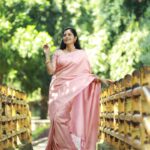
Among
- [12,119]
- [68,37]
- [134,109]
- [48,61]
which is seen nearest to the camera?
[134,109]

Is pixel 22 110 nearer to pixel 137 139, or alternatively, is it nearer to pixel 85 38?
pixel 137 139

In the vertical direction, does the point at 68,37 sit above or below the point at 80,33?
below

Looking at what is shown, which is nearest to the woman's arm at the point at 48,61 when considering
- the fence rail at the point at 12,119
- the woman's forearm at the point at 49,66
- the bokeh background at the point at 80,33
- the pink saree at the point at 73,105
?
the woman's forearm at the point at 49,66

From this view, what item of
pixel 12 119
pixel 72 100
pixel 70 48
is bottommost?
pixel 12 119

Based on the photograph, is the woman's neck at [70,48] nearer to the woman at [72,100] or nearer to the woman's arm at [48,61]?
the woman at [72,100]

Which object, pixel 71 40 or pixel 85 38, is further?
pixel 85 38

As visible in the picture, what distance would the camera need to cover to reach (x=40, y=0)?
85.6 feet

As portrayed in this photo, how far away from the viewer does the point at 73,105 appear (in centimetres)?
816

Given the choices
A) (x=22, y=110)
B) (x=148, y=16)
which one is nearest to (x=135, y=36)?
(x=148, y=16)

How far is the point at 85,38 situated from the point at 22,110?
70.5ft

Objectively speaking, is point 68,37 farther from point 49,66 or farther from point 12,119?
point 12,119

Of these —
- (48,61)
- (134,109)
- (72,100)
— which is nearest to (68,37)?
(48,61)

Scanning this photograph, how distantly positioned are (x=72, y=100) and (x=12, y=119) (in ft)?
8.53

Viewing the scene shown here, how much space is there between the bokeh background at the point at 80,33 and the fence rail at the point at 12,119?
1036cm
